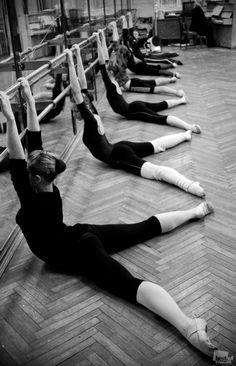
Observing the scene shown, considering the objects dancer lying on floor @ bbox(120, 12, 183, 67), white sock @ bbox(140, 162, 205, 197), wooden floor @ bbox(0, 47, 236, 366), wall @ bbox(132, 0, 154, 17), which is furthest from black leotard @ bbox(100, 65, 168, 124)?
wall @ bbox(132, 0, 154, 17)

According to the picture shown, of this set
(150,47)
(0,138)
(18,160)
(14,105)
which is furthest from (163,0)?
(18,160)

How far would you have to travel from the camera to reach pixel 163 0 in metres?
11.2

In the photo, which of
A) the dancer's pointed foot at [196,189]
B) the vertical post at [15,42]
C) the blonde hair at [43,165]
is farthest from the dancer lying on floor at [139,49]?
the blonde hair at [43,165]

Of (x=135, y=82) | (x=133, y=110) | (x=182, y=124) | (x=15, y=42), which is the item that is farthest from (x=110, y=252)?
(x=135, y=82)

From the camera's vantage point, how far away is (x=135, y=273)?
2152 millimetres

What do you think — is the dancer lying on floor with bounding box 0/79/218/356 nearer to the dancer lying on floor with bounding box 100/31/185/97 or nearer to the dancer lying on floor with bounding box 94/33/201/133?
the dancer lying on floor with bounding box 94/33/201/133

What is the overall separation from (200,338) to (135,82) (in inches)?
182

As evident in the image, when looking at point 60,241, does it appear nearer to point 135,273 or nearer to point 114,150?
point 135,273

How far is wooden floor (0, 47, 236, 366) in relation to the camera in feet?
5.56

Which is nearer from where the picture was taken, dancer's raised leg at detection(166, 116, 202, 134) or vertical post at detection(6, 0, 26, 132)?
vertical post at detection(6, 0, 26, 132)

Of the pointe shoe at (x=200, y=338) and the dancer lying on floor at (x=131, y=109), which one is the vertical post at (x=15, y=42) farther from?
the pointe shoe at (x=200, y=338)

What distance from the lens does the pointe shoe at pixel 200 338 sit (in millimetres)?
1615

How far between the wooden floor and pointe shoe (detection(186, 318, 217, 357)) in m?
0.04

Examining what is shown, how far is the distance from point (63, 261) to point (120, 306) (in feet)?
1.26
